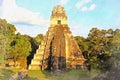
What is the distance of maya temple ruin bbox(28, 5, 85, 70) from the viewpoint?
6056 centimetres

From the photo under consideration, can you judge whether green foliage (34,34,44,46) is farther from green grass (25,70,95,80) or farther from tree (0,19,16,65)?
green grass (25,70,95,80)

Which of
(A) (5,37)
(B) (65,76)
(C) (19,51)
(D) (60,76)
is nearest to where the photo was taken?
(A) (5,37)

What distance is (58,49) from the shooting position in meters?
61.2

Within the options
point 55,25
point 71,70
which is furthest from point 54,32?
point 71,70

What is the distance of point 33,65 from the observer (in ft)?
209

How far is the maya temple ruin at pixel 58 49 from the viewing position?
60.6m

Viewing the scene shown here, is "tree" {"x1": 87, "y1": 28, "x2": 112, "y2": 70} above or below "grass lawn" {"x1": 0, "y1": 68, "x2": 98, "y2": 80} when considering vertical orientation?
above

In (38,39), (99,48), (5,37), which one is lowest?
(99,48)

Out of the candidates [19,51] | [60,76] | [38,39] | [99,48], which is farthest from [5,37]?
[38,39]

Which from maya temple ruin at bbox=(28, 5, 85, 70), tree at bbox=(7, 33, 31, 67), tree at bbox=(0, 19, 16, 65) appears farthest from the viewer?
tree at bbox=(7, 33, 31, 67)

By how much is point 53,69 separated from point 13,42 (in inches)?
579

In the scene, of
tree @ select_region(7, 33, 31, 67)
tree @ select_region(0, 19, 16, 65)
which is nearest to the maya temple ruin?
tree @ select_region(7, 33, 31, 67)

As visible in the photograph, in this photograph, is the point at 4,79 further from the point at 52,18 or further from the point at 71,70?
the point at 52,18

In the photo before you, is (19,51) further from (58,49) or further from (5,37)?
(5,37)
